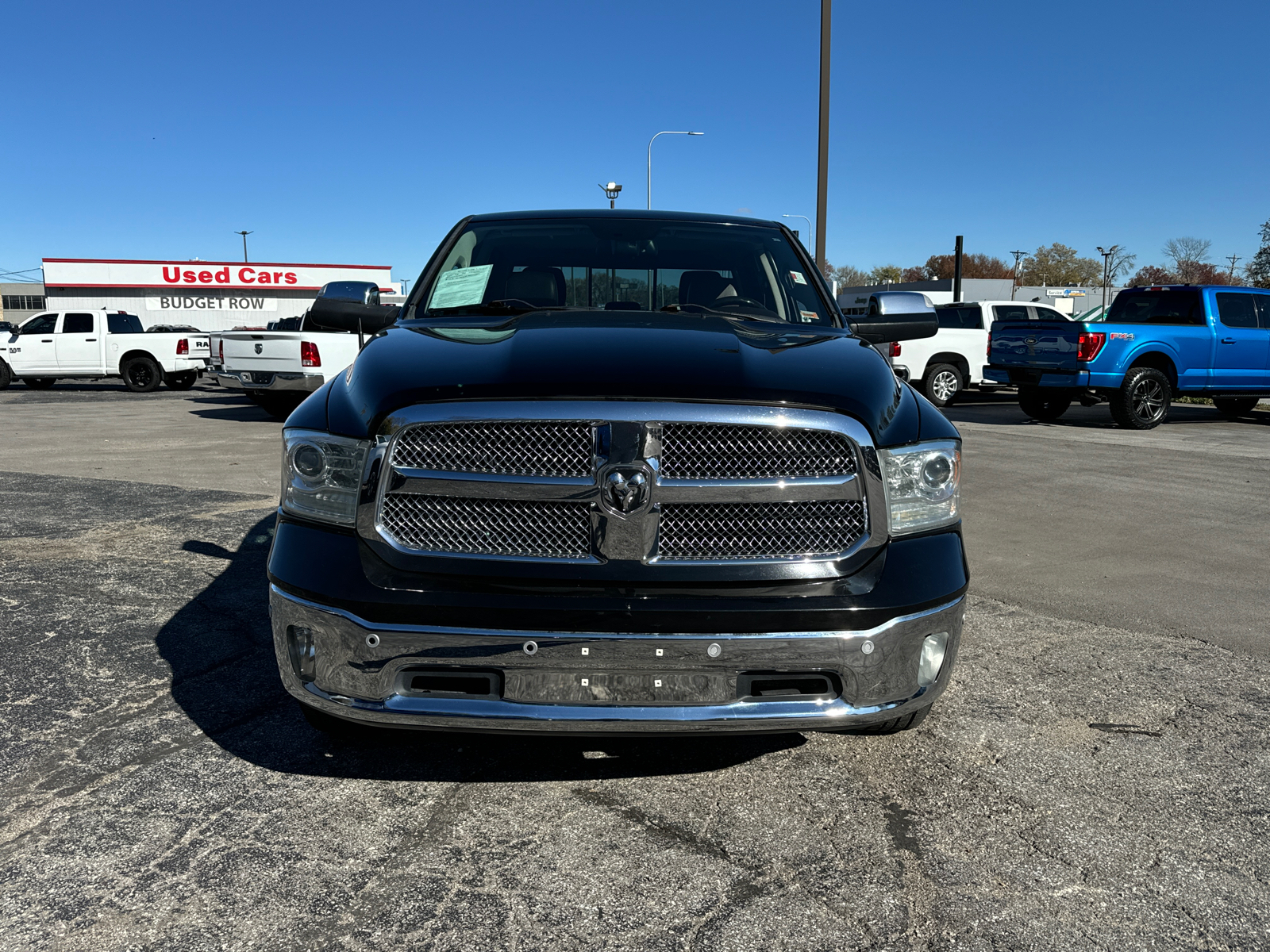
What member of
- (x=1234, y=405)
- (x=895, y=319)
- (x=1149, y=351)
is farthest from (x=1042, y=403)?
(x=895, y=319)

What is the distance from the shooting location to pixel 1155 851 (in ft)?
8.87

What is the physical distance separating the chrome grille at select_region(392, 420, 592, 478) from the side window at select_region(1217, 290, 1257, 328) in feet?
48.4

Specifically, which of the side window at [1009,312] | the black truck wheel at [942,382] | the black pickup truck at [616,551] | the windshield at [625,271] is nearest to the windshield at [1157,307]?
the black truck wheel at [942,382]

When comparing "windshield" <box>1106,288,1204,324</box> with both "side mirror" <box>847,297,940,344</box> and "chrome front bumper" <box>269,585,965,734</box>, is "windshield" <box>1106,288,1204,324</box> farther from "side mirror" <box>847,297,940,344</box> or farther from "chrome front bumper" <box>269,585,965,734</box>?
"chrome front bumper" <box>269,585,965,734</box>

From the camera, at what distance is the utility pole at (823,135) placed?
16.9 metres

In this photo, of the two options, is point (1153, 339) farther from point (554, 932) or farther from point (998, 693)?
point (554, 932)

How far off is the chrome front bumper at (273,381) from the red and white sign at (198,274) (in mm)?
40036

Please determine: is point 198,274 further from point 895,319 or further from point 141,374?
point 895,319

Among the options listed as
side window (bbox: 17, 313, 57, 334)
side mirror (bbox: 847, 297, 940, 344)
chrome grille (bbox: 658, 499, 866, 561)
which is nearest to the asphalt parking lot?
chrome grille (bbox: 658, 499, 866, 561)

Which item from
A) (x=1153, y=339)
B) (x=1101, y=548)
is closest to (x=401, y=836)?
(x=1101, y=548)

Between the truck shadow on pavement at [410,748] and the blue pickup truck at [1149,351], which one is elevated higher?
the blue pickup truck at [1149,351]

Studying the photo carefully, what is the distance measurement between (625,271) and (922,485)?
6.46ft

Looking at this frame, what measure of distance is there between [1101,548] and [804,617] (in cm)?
469

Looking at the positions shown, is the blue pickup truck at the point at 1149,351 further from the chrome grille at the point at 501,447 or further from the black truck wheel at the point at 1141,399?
the chrome grille at the point at 501,447
